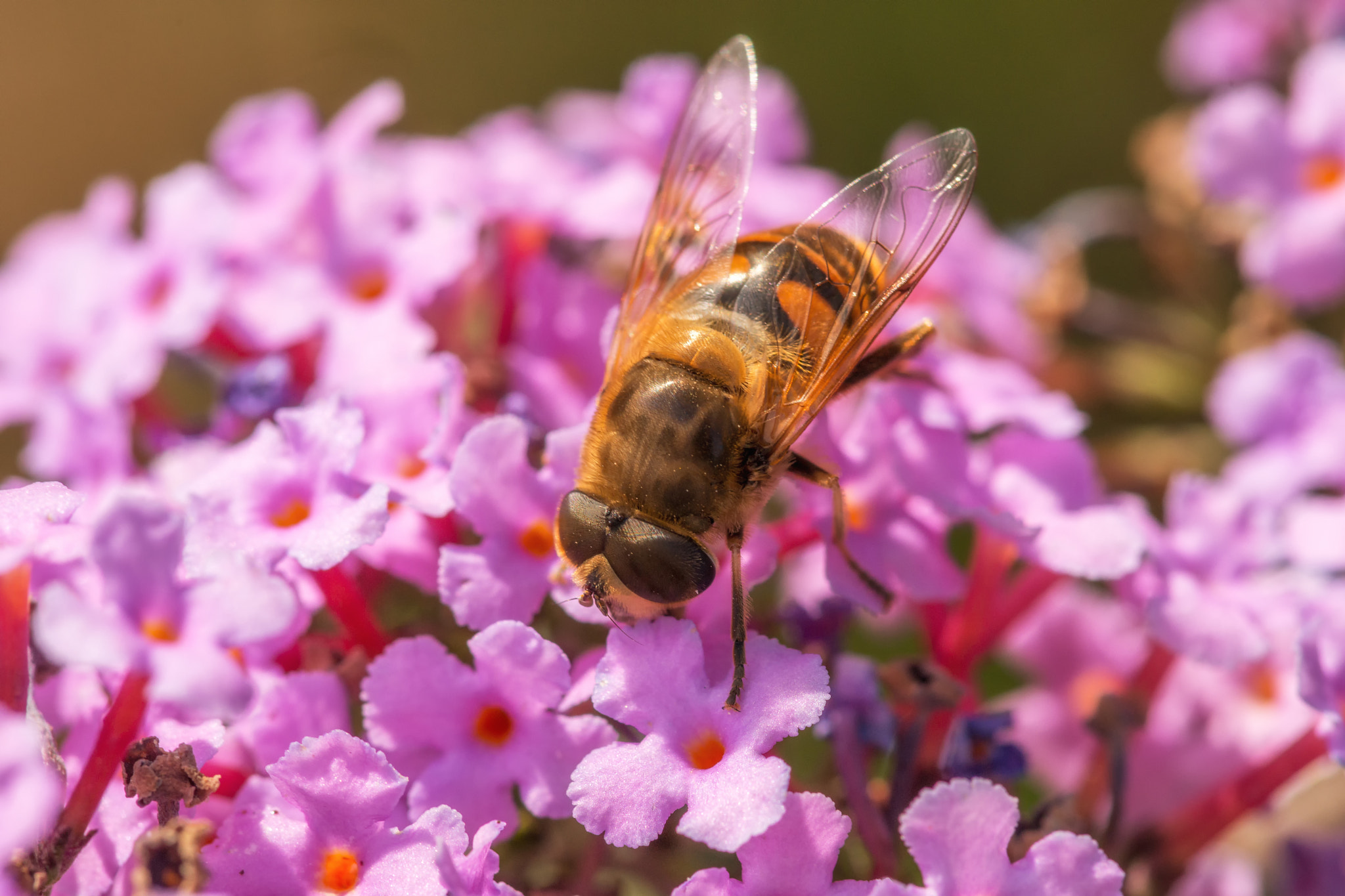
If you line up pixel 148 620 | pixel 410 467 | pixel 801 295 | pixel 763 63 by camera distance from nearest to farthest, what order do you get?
pixel 148 620, pixel 801 295, pixel 410 467, pixel 763 63

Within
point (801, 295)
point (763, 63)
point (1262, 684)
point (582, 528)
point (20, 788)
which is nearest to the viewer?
point (20, 788)

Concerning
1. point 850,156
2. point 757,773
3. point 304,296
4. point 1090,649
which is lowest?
point 1090,649

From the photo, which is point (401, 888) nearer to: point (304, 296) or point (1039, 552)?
point (1039, 552)

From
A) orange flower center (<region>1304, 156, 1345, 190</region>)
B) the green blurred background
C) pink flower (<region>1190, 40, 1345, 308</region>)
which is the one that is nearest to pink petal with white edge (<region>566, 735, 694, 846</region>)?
pink flower (<region>1190, 40, 1345, 308</region>)

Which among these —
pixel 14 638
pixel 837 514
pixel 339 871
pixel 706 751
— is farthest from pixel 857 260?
pixel 14 638

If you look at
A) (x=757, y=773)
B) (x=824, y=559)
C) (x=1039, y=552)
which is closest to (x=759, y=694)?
(x=757, y=773)

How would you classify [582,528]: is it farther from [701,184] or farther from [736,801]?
[701,184]
